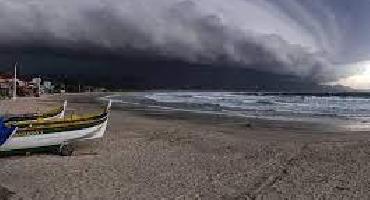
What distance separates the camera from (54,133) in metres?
17.7

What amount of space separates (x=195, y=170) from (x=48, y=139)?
5855 millimetres

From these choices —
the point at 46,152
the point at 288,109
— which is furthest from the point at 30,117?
the point at 288,109

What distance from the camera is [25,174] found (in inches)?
563

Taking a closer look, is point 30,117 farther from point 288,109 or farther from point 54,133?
point 288,109

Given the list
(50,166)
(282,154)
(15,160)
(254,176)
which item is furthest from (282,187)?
(15,160)

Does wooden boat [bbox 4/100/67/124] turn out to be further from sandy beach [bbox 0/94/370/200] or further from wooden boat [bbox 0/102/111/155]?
sandy beach [bbox 0/94/370/200]

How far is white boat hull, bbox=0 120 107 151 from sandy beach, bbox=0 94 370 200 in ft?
1.42

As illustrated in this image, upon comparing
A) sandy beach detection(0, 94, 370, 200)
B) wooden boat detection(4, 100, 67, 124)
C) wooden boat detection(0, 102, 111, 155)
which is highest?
wooden boat detection(4, 100, 67, 124)

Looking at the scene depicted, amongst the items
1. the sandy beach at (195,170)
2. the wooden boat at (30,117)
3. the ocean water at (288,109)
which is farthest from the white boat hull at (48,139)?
the ocean water at (288,109)

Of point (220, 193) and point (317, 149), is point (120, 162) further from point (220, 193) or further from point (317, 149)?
point (317, 149)

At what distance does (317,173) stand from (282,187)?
2.49 m

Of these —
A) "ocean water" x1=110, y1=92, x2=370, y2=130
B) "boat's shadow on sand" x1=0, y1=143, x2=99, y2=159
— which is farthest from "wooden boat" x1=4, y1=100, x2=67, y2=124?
"ocean water" x1=110, y1=92, x2=370, y2=130

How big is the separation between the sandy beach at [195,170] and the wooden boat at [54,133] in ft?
1.63

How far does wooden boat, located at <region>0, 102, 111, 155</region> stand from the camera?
16.8 m
